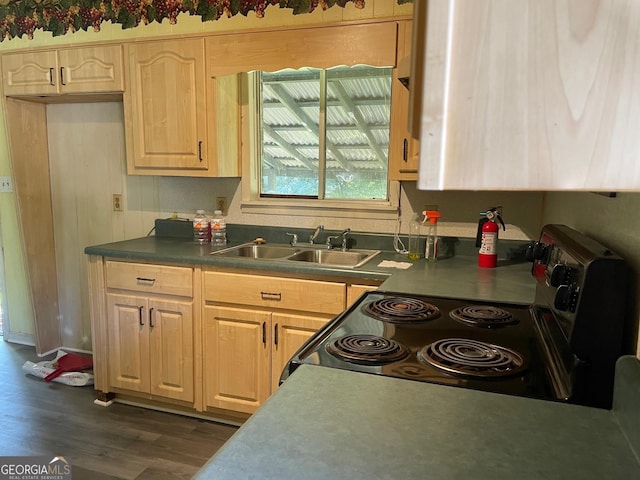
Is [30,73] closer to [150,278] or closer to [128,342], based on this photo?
[150,278]

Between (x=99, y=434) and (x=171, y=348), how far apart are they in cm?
54

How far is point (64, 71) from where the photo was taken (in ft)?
8.87

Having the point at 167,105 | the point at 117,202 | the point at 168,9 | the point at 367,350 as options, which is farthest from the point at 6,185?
the point at 367,350

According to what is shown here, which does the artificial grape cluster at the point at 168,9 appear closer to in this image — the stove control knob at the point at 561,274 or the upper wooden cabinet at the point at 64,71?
the upper wooden cabinet at the point at 64,71

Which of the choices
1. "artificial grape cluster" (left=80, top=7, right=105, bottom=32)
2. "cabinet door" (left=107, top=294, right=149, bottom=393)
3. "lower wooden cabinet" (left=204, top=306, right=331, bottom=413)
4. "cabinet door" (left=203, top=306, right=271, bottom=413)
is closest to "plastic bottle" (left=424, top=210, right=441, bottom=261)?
"lower wooden cabinet" (left=204, top=306, right=331, bottom=413)

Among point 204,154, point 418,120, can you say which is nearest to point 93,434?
point 204,154

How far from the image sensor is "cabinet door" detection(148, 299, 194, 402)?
2.38m

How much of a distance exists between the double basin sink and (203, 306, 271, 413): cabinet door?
347 millimetres

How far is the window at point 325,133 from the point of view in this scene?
8.70ft

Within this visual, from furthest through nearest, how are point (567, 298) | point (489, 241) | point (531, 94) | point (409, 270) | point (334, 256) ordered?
point (334, 256) < point (489, 241) < point (409, 270) < point (567, 298) < point (531, 94)

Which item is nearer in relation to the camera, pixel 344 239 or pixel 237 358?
pixel 237 358

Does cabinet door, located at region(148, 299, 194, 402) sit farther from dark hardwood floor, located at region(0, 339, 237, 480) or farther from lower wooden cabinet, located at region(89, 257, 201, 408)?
dark hardwood floor, located at region(0, 339, 237, 480)

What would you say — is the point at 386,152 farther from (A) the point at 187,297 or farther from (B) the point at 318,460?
(B) the point at 318,460

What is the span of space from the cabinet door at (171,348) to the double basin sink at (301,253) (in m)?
0.39
